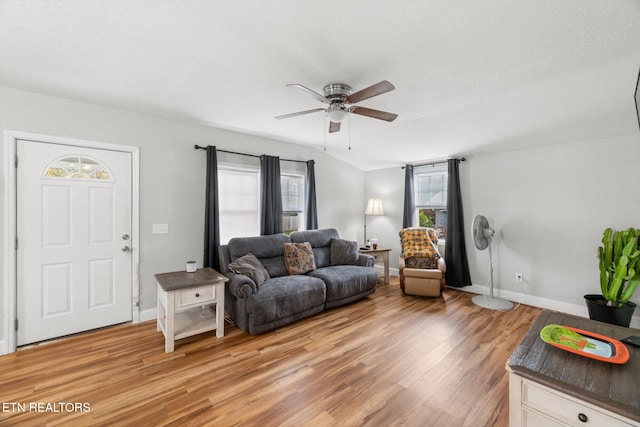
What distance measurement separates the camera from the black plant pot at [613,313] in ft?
9.11

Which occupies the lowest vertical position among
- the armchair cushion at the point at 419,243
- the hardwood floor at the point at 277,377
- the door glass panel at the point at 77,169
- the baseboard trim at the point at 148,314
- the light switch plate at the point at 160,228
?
the hardwood floor at the point at 277,377

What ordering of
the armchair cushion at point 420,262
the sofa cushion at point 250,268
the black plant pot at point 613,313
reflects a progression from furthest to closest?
the armchair cushion at point 420,262 < the sofa cushion at point 250,268 < the black plant pot at point 613,313

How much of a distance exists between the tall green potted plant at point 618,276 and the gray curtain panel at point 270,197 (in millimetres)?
4049

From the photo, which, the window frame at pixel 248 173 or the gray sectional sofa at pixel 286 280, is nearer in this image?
the gray sectional sofa at pixel 286 280

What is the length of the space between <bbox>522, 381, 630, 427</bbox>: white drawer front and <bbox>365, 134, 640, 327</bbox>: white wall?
3380mm

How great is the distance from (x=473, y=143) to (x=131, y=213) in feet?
15.2

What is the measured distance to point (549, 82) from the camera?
2.36m

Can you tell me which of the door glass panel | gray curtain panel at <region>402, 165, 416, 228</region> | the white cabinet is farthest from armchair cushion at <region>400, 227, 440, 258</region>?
the door glass panel

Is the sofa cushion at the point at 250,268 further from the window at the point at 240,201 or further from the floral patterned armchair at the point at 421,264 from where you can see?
the floral patterned armchair at the point at 421,264

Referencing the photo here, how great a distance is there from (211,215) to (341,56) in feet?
8.30

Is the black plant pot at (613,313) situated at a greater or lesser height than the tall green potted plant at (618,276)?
lesser

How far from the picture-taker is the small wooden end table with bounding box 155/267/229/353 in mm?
2490

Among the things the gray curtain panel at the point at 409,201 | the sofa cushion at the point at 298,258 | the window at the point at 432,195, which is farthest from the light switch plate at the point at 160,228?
the window at the point at 432,195

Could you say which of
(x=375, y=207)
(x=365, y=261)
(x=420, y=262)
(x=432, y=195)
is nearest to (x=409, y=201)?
(x=432, y=195)
